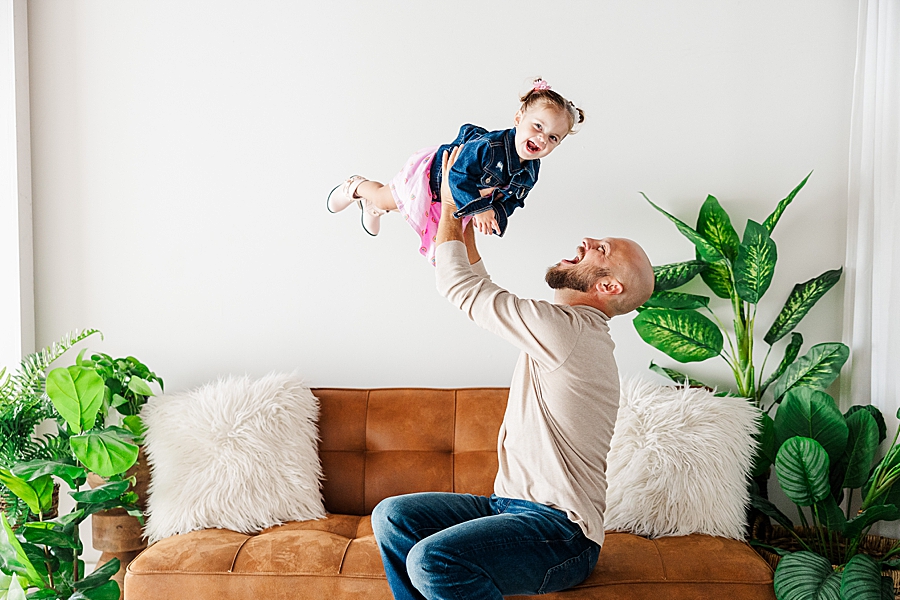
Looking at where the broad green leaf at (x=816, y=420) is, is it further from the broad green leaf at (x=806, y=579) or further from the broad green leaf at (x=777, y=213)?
the broad green leaf at (x=777, y=213)

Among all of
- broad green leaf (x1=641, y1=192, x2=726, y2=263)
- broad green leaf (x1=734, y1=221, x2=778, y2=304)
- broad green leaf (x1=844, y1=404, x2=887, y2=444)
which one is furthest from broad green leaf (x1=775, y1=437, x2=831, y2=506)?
broad green leaf (x1=641, y1=192, x2=726, y2=263)

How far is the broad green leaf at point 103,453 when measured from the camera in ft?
6.65

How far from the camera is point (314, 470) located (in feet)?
7.66

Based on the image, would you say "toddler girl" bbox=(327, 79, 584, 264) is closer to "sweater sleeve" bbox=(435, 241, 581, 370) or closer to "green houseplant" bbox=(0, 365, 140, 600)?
"sweater sleeve" bbox=(435, 241, 581, 370)

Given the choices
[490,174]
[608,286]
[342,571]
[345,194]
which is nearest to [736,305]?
[608,286]

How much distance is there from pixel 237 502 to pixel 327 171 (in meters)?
1.24

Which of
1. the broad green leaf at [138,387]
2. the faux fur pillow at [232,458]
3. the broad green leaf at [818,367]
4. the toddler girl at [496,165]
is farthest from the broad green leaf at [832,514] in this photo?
the broad green leaf at [138,387]

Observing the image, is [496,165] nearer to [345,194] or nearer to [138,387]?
[345,194]

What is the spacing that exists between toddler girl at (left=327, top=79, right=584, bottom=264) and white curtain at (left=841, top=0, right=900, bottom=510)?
4.11ft

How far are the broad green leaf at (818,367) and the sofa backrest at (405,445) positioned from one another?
991 millimetres

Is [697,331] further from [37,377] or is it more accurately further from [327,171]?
[37,377]

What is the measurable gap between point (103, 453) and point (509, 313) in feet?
4.16

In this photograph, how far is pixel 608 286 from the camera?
1.78 m

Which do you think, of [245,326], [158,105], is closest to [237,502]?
[245,326]
